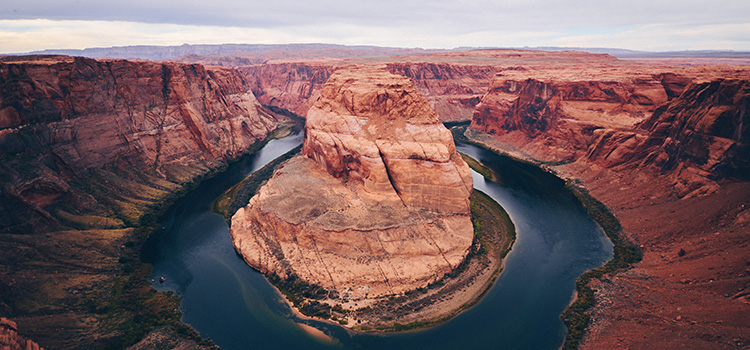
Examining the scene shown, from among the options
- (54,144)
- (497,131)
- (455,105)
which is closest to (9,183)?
(54,144)

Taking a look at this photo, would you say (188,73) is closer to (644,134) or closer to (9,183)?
(9,183)

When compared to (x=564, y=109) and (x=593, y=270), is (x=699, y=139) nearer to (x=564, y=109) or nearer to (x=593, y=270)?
(x=593, y=270)

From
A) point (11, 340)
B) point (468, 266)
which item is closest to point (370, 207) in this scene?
point (468, 266)

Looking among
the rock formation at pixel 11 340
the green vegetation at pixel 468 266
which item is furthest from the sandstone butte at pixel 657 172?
the rock formation at pixel 11 340

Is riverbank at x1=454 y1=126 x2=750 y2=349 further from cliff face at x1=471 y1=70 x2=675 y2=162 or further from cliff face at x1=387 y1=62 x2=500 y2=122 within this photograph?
cliff face at x1=387 y1=62 x2=500 y2=122

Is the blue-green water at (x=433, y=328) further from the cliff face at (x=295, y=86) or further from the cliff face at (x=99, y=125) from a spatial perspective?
the cliff face at (x=295, y=86)

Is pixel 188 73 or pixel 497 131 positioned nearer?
pixel 188 73
